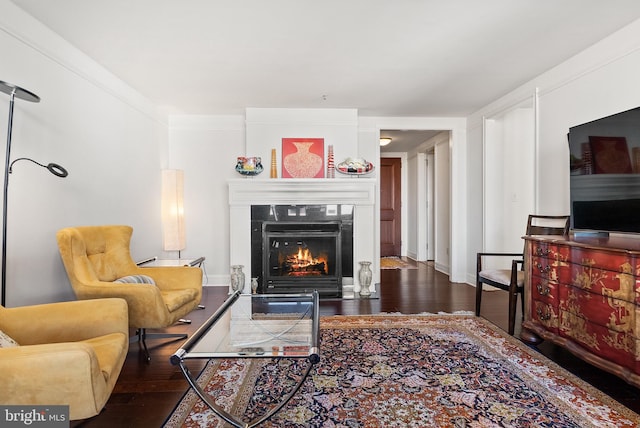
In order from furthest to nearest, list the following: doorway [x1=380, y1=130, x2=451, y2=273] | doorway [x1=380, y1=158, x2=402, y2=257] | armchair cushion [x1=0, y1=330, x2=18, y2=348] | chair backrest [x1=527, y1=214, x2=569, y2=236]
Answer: doorway [x1=380, y1=158, x2=402, y2=257]
doorway [x1=380, y1=130, x2=451, y2=273]
chair backrest [x1=527, y1=214, x2=569, y2=236]
armchair cushion [x1=0, y1=330, x2=18, y2=348]

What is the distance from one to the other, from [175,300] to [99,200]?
4.38 ft

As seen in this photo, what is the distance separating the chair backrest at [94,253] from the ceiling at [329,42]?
145 centimetres

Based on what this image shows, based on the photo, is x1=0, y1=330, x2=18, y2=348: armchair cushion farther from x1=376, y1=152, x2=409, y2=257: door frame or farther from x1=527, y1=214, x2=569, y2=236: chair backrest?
x1=376, y1=152, x2=409, y2=257: door frame

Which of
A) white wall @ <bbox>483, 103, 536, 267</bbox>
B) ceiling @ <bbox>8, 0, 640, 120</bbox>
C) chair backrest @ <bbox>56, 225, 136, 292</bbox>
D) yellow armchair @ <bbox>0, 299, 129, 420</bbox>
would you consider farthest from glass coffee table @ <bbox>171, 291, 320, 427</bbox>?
white wall @ <bbox>483, 103, 536, 267</bbox>

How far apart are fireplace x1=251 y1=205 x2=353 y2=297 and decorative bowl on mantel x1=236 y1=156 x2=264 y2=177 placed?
453 millimetres

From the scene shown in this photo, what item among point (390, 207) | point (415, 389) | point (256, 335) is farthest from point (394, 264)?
point (256, 335)

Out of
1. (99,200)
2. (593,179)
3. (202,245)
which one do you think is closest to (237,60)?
(99,200)

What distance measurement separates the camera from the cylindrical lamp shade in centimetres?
405

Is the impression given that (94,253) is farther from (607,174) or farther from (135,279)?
(607,174)

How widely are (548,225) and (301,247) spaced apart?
8.76 ft

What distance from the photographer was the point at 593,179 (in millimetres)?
2502

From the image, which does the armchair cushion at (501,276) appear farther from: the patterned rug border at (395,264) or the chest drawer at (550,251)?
the patterned rug border at (395,264)

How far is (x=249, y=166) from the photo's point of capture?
4355 mm

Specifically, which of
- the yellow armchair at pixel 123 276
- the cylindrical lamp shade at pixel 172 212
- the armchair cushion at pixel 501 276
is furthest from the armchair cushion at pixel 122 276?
the armchair cushion at pixel 501 276
